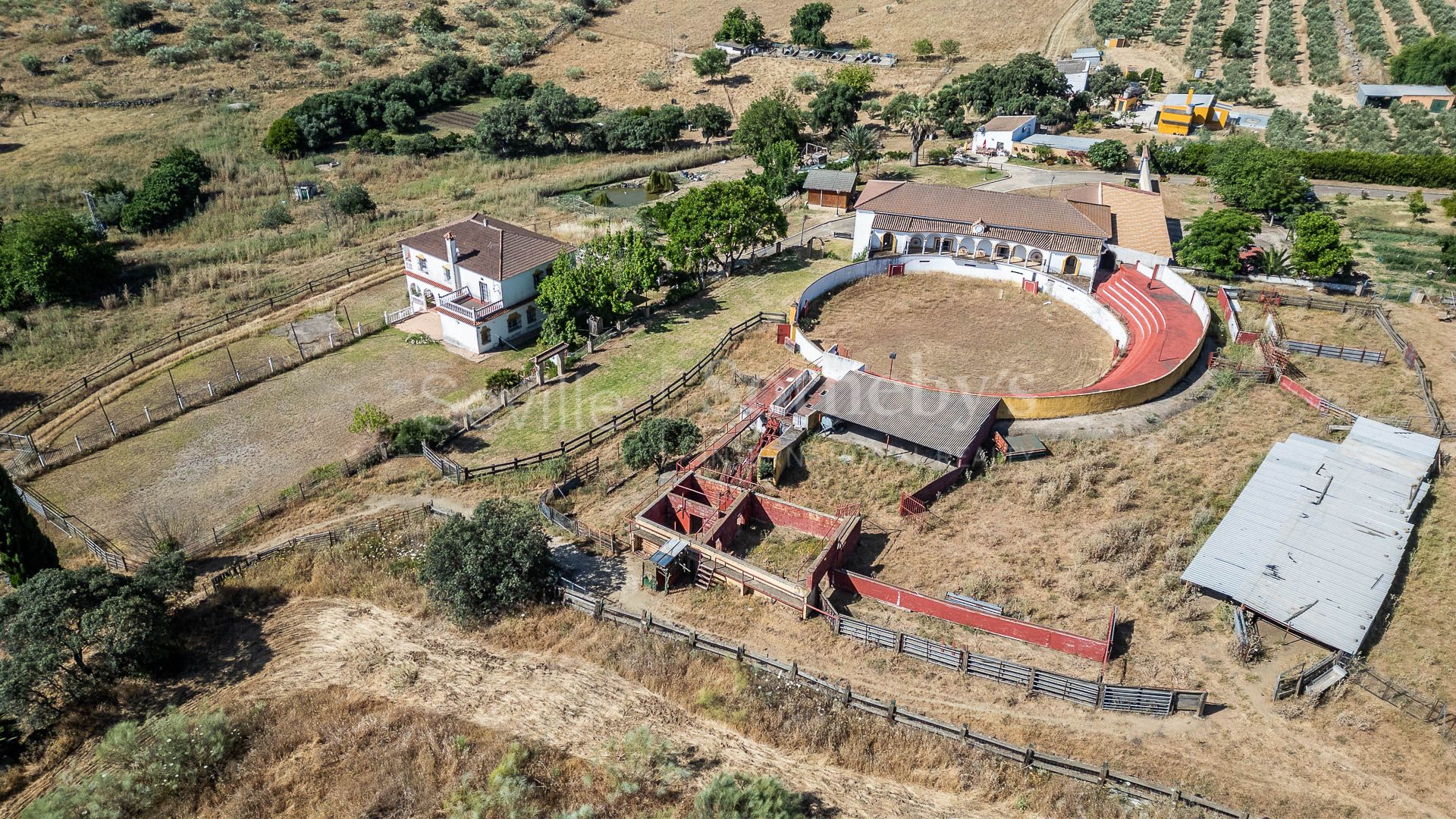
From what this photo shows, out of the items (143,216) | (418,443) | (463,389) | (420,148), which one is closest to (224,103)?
(420,148)

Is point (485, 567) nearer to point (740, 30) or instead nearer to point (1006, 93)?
point (1006, 93)

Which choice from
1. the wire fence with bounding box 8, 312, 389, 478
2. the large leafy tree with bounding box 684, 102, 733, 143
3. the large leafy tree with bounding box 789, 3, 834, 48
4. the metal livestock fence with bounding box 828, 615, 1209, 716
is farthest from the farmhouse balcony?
the large leafy tree with bounding box 789, 3, 834, 48

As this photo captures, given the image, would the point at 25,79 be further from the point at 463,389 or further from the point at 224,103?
the point at 463,389

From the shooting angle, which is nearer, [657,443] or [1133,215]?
[657,443]

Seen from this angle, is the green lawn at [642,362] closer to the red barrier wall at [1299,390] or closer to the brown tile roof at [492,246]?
the brown tile roof at [492,246]

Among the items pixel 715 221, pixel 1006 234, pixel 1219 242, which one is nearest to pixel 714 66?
pixel 715 221

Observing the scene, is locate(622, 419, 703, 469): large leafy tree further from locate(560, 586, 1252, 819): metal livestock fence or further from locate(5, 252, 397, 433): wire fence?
locate(5, 252, 397, 433): wire fence
